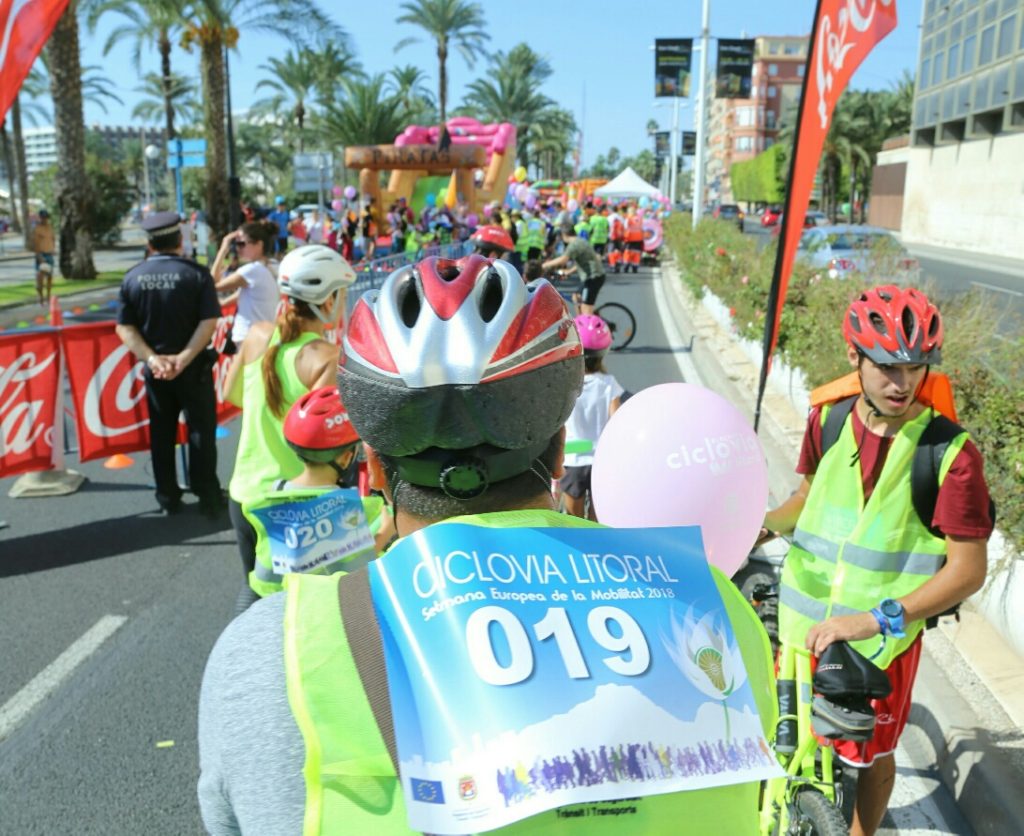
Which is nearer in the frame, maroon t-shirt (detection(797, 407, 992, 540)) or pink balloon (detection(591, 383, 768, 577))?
maroon t-shirt (detection(797, 407, 992, 540))

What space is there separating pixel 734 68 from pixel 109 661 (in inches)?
1022

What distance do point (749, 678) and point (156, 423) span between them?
6.14 meters

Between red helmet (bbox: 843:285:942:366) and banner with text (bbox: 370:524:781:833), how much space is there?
68.9 inches

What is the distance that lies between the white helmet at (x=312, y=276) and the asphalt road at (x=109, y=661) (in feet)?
6.03

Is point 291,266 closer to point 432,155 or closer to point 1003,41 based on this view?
point 432,155

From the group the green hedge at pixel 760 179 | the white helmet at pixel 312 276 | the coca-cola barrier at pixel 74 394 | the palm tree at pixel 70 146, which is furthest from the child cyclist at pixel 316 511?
the green hedge at pixel 760 179

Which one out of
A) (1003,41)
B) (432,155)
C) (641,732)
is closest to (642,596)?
(641,732)

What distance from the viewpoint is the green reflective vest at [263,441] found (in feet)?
12.1

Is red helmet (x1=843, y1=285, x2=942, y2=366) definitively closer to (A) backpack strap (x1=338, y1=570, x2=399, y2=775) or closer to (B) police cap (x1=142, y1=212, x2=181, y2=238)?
(A) backpack strap (x1=338, y1=570, x2=399, y2=775)

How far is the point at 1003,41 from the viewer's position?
133 feet

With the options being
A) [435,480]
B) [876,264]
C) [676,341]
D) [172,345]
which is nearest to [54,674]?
[172,345]

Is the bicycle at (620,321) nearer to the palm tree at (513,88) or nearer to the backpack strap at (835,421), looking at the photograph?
the backpack strap at (835,421)

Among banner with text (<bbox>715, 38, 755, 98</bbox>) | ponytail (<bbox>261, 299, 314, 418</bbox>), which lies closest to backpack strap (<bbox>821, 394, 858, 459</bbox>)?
ponytail (<bbox>261, 299, 314, 418</bbox>)

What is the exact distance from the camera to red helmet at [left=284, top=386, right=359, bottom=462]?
3312 mm
